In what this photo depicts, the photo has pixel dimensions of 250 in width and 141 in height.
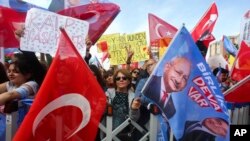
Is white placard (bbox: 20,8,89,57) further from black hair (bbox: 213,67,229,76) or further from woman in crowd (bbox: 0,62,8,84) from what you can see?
black hair (bbox: 213,67,229,76)

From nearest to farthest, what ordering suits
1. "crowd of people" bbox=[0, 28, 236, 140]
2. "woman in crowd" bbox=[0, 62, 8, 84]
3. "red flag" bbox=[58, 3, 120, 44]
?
"crowd of people" bbox=[0, 28, 236, 140] < "woman in crowd" bbox=[0, 62, 8, 84] < "red flag" bbox=[58, 3, 120, 44]

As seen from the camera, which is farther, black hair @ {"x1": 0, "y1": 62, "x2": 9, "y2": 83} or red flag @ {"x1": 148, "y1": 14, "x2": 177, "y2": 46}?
red flag @ {"x1": 148, "y1": 14, "x2": 177, "y2": 46}

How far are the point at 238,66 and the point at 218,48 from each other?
3599mm

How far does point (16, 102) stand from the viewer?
163 inches

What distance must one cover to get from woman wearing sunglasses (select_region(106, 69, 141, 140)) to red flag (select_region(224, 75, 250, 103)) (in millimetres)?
1251

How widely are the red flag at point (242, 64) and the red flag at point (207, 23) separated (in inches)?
69.3


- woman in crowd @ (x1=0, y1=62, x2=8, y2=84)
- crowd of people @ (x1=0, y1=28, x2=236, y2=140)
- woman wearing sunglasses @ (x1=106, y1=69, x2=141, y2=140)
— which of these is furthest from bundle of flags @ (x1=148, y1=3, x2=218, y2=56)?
woman in crowd @ (x1=0, y1=62, x2=8, y2=84)

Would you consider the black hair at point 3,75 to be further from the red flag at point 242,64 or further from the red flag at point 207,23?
the red flag at point 207,23

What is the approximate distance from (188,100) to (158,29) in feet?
16.6

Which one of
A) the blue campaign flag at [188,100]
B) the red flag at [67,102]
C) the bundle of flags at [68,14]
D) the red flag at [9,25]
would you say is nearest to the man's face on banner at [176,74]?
the blue campaign flag at [188,100]

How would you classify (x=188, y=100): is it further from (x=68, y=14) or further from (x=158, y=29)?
(x=158, y=29)

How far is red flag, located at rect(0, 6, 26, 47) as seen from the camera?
6.06m

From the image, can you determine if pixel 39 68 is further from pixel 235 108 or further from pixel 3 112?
pixel 235 108

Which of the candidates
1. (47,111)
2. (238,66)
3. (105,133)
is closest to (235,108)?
(238,66)
